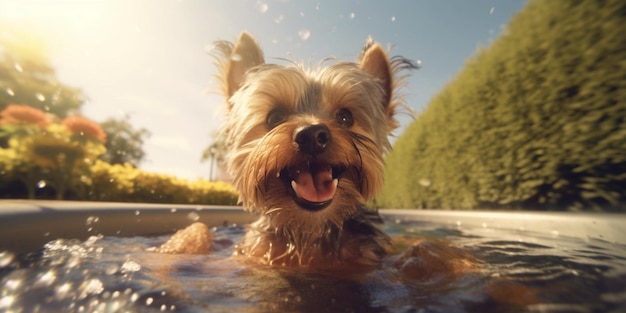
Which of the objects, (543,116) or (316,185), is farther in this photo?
(543,116)

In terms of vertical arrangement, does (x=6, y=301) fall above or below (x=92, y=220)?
below

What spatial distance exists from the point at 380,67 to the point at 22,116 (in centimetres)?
809

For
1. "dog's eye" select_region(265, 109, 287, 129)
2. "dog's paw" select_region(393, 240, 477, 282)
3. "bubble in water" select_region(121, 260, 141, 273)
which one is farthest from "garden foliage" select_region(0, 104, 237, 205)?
"dog's paw" select_region(393, 240, 477, 282)

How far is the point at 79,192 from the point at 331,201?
9.30 m

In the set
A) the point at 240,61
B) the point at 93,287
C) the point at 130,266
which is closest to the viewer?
the point at 93,287

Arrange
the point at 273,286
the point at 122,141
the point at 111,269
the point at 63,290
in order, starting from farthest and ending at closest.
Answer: the point at 122,141 < the point at 111,269 < the point at 273,286 < the point at 63,290

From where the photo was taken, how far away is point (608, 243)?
455cm

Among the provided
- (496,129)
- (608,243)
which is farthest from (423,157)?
(608,243)

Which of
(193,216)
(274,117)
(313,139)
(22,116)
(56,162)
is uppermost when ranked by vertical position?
(22,116)

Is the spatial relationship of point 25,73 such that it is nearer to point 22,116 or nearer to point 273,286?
point 22,116

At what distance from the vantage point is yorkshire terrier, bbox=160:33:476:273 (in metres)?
3.60

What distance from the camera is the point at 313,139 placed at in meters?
3.33

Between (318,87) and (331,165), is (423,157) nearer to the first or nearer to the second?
(318,87)

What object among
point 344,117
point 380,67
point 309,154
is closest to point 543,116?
point 380,67
